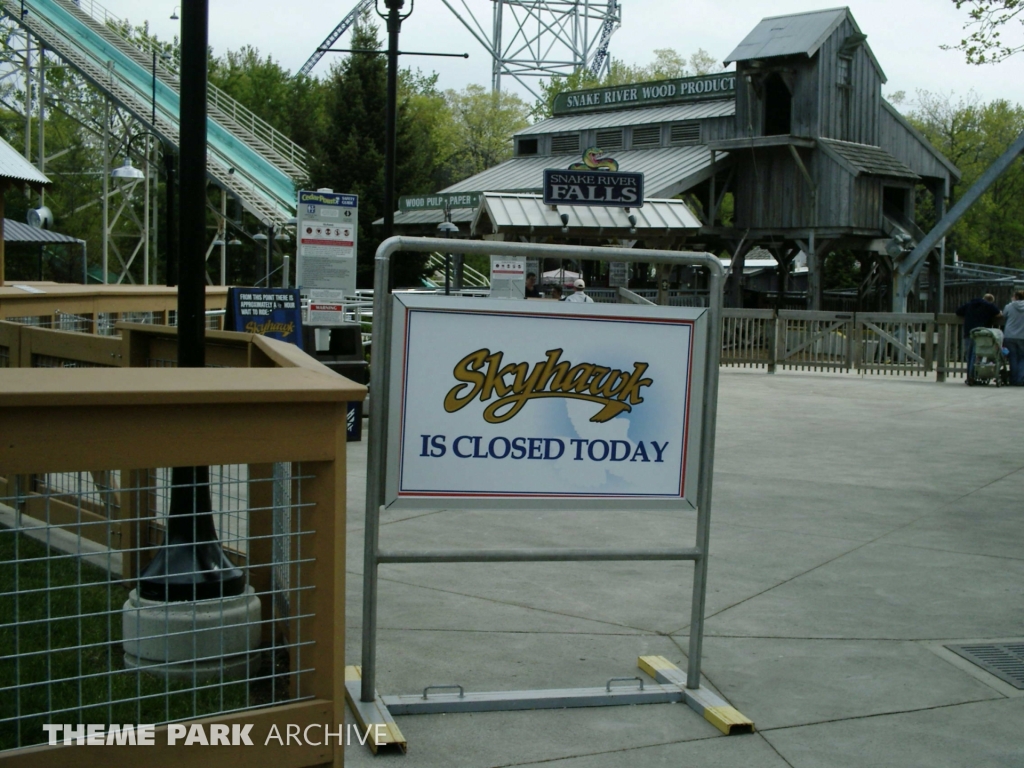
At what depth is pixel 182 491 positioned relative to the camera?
176 inches

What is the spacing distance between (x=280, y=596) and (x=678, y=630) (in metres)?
2.11

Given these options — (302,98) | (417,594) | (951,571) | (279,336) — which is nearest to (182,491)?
(417,594)

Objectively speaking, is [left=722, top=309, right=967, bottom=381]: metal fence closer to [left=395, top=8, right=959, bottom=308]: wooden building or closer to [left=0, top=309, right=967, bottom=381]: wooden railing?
[left=0, top=309, right=967, bottom=381]: wooden railing

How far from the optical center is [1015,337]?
1995 cm

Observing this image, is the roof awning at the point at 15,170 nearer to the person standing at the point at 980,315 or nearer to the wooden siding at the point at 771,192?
the person standing at the point at 980,315

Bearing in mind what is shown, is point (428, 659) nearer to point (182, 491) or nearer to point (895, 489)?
point (182, 491)

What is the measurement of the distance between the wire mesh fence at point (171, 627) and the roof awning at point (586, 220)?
22.2 metres

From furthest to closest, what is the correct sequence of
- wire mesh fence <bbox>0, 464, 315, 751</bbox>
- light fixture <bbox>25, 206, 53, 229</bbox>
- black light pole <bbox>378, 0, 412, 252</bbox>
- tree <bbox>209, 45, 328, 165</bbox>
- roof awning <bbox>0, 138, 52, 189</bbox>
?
tree <bbox>209, 45, 328, 165</bbox>, light fixture <bbox>25, 206, 53, 229</bbox>, roof awning <bbox>0, 138, 52, 189</bbox>, black light pole <bbox>378, 0, 412, 252</bbox>, wire mesh fence <bbox>0, 464, 315, 751</bbox>

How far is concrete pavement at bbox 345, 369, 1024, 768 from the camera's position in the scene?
4.12 metres

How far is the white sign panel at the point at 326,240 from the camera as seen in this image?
12.8 metres

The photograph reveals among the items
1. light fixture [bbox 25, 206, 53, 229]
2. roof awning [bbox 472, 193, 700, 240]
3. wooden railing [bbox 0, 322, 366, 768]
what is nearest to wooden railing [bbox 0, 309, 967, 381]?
roof awning [bbox 472, 193, 700, 240]

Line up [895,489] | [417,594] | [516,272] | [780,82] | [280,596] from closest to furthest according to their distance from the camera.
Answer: [280,596], [417,594], [895,489], [516,272], [780,82]

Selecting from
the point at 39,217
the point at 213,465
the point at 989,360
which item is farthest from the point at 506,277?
the point at 39,217

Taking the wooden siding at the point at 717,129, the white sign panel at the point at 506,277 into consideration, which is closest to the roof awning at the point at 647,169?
the wooden siding at the point at 717,129
